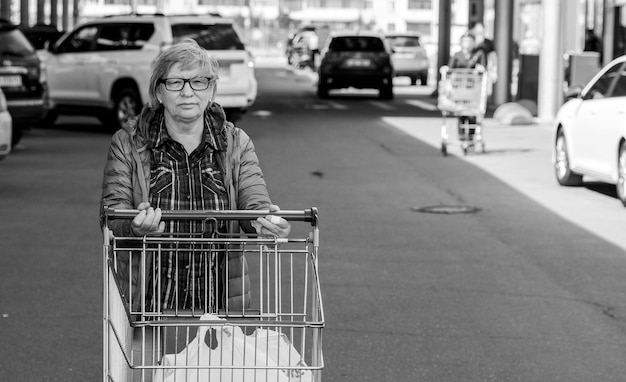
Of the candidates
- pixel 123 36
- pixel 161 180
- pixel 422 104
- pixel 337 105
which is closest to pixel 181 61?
pixel 161 180

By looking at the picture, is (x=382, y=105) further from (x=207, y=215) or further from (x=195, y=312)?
(x=207, y=215)

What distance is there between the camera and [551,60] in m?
27.9

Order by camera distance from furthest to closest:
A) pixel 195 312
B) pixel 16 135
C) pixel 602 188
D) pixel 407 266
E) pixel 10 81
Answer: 1. pixel 16 135
2. pixel 10 81
3. pixel 602 188
4. pixel 407 266
5. pixel 195 312

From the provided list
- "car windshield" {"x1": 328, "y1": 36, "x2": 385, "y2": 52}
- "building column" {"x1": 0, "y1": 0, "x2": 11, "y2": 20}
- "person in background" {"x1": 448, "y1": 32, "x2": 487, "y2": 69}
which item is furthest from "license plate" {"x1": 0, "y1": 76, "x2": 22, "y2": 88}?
"building column" {"x1": 0, "y1": 0, "x2": 11, "y2": 20}

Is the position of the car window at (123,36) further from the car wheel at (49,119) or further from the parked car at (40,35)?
the parked car at (40,35)

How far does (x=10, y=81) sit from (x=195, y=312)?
1693 centimetres

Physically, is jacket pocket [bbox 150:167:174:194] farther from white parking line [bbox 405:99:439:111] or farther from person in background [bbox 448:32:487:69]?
white parking line [bbox 405:99:439:111]

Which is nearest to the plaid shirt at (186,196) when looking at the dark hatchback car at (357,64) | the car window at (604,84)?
the car window at (604,84)

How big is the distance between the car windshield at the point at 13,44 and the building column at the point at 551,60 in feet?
35.0

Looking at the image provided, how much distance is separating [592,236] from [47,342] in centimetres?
564

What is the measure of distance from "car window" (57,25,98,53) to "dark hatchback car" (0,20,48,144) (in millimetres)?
4087

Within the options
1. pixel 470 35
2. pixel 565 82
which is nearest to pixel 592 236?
pixel 470 35

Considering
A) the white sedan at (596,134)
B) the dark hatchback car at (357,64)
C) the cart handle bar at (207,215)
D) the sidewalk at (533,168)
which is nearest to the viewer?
the cart handle bar at (207,215)

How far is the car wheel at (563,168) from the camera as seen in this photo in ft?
53.3
